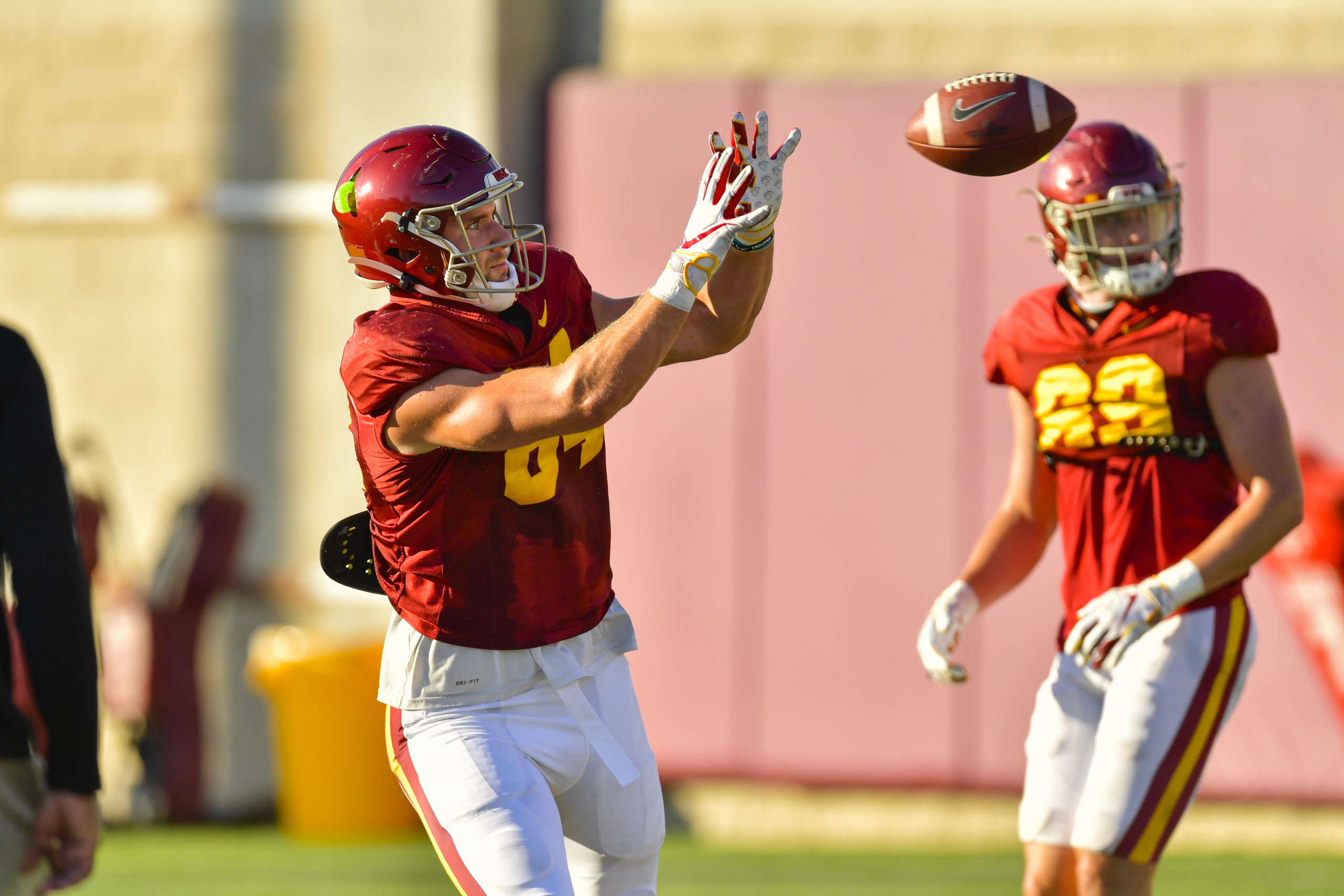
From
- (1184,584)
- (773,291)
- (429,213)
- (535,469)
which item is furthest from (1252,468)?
(773,291)

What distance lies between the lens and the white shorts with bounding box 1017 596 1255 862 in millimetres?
2850

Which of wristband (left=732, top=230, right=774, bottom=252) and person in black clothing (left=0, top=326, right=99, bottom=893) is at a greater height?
wristband (left=732, top=230, right=774, bottom=252)

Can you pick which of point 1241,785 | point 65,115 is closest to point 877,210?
point 1241,785

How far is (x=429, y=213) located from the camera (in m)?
2.45

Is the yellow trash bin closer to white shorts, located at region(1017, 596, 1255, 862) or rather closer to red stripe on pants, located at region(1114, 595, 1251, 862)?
white shorts, located at region(1017, 596, 1255, 862)

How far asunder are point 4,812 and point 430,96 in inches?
182

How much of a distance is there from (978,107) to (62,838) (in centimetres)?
204

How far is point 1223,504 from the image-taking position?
2975mm

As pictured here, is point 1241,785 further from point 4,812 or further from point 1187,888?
point 4,812

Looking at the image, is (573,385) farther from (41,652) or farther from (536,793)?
(41,652)

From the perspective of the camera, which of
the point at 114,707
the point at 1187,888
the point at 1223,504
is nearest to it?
the point at 1223,504

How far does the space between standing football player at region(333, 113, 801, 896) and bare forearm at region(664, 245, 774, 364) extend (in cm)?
11

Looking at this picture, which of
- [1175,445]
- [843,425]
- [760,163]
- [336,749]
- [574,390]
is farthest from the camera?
[843,425]

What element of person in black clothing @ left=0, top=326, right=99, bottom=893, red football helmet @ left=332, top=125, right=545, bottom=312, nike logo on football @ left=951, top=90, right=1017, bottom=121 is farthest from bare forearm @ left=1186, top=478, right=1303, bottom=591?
person in black clothing @ left=0, top=326, right=99, bottom=893
